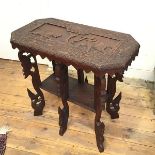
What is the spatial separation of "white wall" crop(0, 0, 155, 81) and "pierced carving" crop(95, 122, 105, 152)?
0.94 metres

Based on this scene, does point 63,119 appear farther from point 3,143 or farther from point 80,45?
point 80,45

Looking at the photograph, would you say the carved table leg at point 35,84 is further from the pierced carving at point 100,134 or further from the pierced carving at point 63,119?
the pierced carving at point 100,134

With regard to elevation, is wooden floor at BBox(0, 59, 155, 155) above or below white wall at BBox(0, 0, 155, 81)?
below

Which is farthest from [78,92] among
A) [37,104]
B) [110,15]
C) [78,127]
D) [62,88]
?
[110,15]

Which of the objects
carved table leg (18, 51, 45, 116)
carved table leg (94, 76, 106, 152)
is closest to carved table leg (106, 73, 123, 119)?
carved table leg (94, 76, 106, 152)

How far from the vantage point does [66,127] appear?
2.00 m

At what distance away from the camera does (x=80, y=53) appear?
1.52m

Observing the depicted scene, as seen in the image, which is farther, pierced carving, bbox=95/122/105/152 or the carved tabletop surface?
pierced carving, bbox=95/122/105/152

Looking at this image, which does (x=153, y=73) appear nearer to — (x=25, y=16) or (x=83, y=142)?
(x=83, y=142)

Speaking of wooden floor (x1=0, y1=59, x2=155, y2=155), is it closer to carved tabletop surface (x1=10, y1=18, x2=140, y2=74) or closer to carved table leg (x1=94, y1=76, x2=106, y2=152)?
carved table leg (x1=94, y1=76, x2=106, y2=152)

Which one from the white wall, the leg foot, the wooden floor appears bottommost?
the wooden floor

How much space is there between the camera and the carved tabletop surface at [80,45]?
145 cm

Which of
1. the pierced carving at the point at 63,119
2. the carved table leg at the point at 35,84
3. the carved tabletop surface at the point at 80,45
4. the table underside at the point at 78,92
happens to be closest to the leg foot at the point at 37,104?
the carved table leg at the point at 35,84

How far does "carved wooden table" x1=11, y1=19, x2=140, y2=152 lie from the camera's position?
→ 4.83ft
